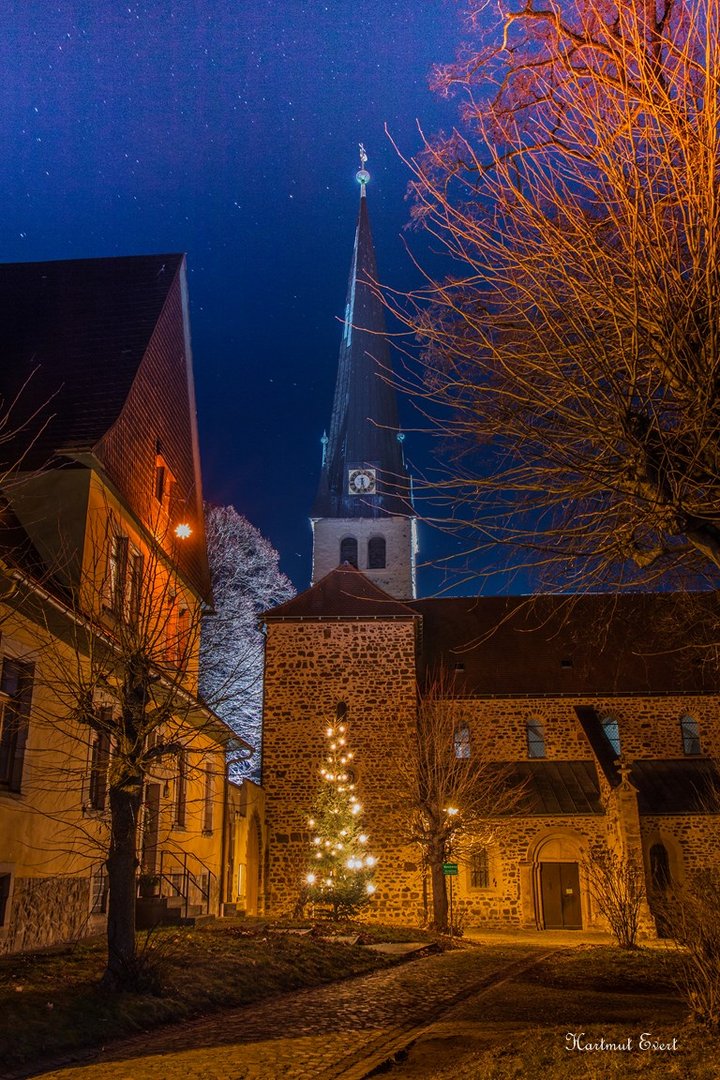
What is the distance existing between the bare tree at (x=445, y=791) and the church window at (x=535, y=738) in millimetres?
1360

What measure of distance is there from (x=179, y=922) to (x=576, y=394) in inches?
499

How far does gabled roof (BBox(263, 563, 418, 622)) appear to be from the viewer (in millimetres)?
29781

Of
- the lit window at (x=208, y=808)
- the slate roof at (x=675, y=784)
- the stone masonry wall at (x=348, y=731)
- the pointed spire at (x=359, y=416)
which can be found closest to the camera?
the lit window at (x=208, y=808)

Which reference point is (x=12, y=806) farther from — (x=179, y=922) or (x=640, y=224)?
(x=640, y=224)

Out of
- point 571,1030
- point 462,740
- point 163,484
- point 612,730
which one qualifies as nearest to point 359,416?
point 462,740

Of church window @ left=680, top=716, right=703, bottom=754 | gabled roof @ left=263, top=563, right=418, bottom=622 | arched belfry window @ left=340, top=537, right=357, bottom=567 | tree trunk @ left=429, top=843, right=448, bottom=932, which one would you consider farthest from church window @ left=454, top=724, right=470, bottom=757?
arched belfry window @ left=340, top=537, right=357, bottom=567

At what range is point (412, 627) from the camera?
29781mm

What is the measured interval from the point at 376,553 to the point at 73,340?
113 feet

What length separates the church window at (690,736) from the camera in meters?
30.6

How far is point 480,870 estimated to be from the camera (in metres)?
28.2

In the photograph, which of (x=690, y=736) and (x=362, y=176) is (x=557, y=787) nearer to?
(x=690, y=736)

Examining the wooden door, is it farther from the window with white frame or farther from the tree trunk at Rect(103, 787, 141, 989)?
the tree trunk at Rect(103, 787, 141, 989)

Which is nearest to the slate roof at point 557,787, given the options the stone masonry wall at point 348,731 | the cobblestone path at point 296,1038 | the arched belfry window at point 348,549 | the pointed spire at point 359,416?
the stone masonry wall at point 348,731

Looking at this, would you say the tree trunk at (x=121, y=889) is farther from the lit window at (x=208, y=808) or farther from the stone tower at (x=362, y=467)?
the stone tower at (x=362, y=467)
